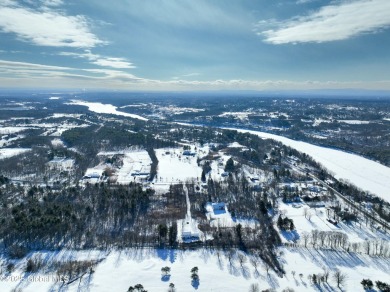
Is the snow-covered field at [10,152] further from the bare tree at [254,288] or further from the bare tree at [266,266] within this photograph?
the bare tree at [254,288]

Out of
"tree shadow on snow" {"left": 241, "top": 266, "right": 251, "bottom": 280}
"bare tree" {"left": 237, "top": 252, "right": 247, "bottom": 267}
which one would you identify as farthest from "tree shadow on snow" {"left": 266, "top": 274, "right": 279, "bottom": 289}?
"bare tree" {"left": 237, "top": 252, "right": 247, "bottom": 267}

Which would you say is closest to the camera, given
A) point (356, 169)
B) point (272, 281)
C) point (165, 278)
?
point (272, 281)

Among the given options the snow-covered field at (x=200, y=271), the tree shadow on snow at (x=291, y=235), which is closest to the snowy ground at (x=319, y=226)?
the tree shadow on snow at (x=291, y=235)

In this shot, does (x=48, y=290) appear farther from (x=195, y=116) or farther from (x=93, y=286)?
(x=195, y=116)

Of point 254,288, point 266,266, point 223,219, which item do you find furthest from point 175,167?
point 254,288

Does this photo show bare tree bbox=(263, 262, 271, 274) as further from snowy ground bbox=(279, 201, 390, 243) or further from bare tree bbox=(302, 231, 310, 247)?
bare tree bbox=(302, 231, 310, 247)

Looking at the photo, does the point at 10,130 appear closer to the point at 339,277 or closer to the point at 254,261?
the point at 254,261

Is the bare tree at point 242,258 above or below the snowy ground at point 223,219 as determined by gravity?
below
